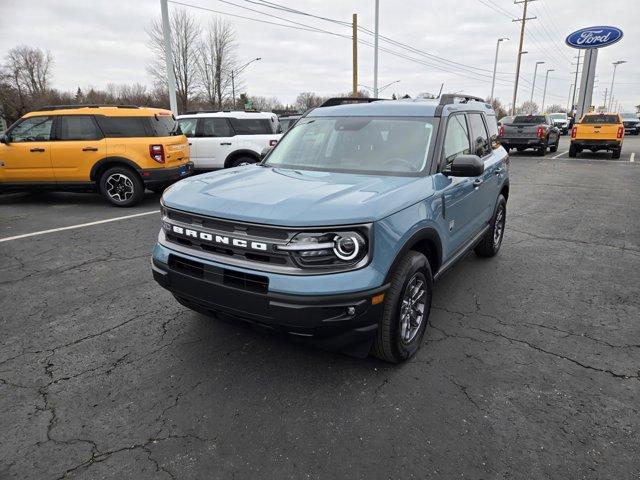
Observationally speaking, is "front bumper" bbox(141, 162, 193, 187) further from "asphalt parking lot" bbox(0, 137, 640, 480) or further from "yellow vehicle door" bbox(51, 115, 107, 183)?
"asphalt parking lot" bbox(0, 137, 640, 480)

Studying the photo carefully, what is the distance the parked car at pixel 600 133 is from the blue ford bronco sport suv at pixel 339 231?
16745 mm

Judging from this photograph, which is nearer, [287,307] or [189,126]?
[287,307]

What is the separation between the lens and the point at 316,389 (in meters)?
A: 2.92

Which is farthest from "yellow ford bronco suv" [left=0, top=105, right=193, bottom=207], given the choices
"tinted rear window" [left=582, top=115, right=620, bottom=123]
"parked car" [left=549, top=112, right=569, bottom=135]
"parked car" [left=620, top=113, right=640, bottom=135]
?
"parked car" [left=620, top=113, right=640, bottom=135]

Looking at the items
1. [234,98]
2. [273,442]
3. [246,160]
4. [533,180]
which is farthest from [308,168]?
[234,98]

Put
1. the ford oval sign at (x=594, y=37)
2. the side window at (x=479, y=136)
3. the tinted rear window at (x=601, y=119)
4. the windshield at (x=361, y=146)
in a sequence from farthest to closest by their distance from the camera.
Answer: the ford oval sign at (x=594, y=37), the tinted rear window at (x=601, y=119), the side window at (x=479, y=136), the windshield at (x=361, y=146)

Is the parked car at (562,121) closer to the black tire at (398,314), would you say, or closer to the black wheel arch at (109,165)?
the black wheel arch at (109,165)

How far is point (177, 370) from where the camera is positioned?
10.3ft

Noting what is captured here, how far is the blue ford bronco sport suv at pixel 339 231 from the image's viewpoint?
2.56 metres

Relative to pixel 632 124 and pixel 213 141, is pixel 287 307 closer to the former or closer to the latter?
pixel 213 141

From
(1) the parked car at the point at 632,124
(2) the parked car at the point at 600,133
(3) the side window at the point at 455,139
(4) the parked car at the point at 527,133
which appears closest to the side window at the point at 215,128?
(3) the side window at the point at 455,139

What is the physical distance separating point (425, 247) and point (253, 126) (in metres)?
8.72

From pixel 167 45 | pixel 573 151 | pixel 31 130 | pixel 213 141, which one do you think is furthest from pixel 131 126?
pixel 573 151

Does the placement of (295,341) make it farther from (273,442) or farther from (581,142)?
(581,142)
